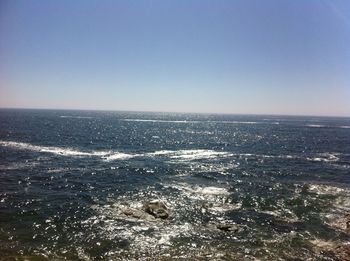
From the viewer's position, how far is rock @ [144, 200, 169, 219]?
31.3 meters

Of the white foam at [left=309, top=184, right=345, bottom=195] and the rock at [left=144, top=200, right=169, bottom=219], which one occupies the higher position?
the rock at [left=144, top=200, right=169, bottom=219]

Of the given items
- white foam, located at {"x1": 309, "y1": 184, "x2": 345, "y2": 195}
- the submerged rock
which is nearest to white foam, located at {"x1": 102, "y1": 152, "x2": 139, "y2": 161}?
white foam, located at {"x1": 309, "y1": 184, "x2": 345, "y2": 195}

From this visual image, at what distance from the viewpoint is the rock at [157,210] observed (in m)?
31.3

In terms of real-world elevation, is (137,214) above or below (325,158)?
above

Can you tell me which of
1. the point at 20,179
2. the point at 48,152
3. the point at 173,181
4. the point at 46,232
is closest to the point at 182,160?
the point at 173,181

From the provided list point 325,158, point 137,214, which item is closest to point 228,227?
point 137,214

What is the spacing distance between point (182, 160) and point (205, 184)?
2295 centimetres

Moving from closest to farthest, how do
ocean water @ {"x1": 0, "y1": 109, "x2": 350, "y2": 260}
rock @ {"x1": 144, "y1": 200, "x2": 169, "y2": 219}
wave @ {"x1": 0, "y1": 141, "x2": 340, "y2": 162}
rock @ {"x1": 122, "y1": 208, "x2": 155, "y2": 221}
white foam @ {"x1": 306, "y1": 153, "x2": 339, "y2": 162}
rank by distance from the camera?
ocean water @ {"x1": 0, "y1": 109, "x2": 350, "y2": 260} < rock @ {"x1": 122, "y1": 208, "x2": 155, "y2": 221} < rock @ {"x1": 144, "y1": 200, "x2": 169, "y2": 219} < wave @ {"x1": 0, "y1": 141, "x2": 340, "y2": 162} < white foam @ {"x1": 306, "y1": 153, "x2": 339, "y2": 162}

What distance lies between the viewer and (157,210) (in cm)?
3192

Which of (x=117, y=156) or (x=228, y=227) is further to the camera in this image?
(x=117, y=156)

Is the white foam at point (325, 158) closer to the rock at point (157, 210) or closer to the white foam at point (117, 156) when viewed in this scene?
the white foam at point (117, 156)

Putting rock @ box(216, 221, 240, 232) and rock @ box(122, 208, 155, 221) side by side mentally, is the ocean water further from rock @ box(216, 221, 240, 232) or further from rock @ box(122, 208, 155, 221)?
rock @ box(122, 208, 155, 221)

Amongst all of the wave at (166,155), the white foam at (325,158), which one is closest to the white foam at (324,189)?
the wave at (166,155)

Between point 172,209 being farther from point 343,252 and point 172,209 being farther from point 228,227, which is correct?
point 343,252
